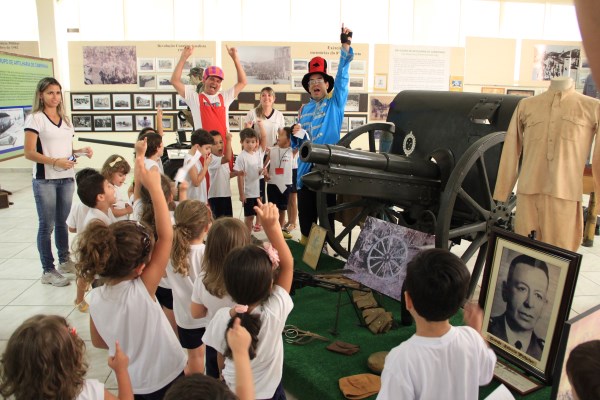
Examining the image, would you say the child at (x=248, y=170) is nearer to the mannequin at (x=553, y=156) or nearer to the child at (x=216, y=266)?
the mannequin at (x=553, y=156)

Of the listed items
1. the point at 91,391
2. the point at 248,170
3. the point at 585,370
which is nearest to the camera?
the point at 585,370

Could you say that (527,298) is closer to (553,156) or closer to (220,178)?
(553,156)

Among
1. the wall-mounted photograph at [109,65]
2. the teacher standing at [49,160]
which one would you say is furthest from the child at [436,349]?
the wall-mounted photograph at [109,65]

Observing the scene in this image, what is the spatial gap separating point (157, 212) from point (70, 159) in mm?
2704

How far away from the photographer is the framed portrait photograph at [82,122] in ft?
33.3

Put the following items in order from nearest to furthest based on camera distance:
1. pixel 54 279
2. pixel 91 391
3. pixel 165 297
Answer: pixel 91 391, pixel 165 297, pixel 54 279

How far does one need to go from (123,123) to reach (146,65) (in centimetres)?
126

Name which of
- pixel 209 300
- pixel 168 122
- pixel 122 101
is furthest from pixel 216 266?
pixel 122 101

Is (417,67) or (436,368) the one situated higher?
(417,67)

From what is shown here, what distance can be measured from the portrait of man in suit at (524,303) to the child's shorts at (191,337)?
1.52 metres

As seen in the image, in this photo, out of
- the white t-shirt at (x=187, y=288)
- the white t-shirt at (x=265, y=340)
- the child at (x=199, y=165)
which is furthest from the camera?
the child at (x=199, y=165)

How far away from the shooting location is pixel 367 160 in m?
3.37

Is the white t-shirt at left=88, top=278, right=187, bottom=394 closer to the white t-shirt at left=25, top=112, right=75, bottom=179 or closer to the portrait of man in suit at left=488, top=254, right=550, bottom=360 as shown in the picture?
the portrait of man in suit at left=488, top=254, right=550, bottom=360

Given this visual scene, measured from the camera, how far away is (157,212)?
201 centimetres
